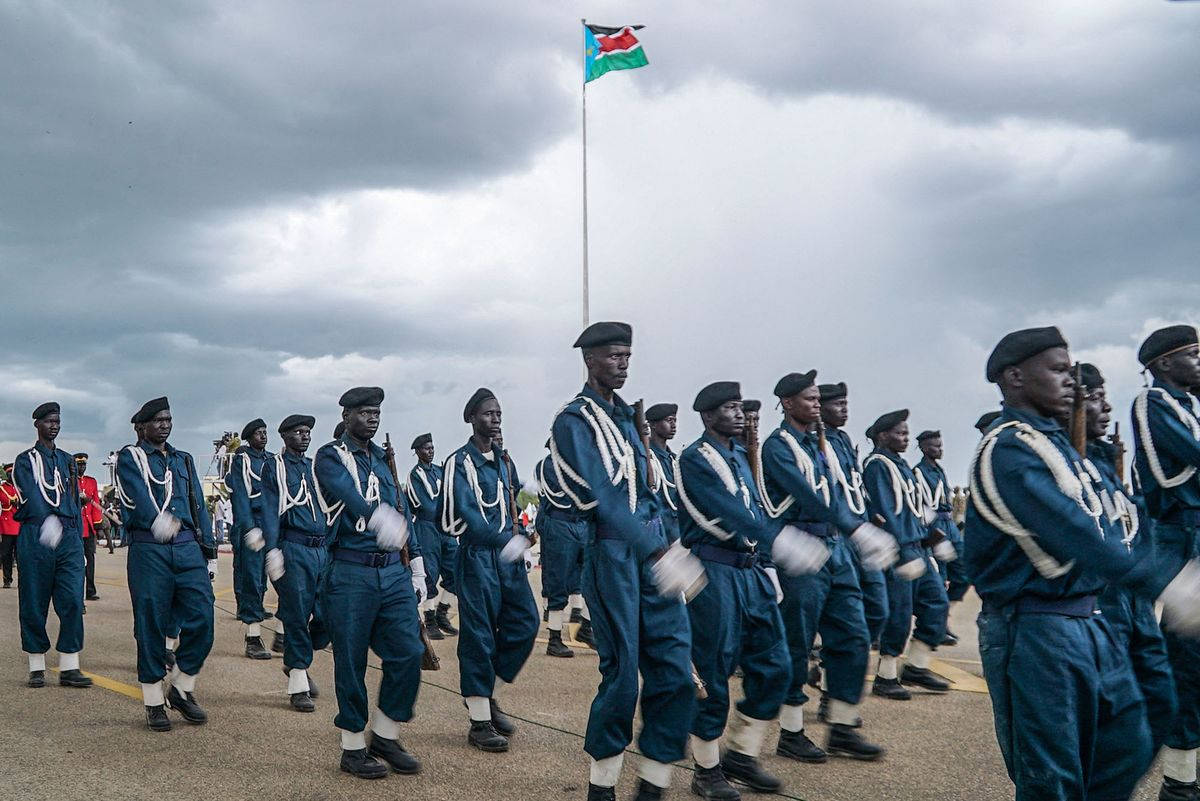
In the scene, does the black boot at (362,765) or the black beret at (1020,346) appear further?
the black boot at (362,765)

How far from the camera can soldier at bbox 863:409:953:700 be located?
8.53m

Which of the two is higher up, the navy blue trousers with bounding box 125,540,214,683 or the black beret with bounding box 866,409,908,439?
the black beret with bounding box 866,409,908,439

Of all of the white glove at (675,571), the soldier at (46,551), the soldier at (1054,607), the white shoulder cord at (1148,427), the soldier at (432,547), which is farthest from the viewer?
the soldier at (432,547)

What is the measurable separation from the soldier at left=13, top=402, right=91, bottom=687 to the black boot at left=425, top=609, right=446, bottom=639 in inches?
164

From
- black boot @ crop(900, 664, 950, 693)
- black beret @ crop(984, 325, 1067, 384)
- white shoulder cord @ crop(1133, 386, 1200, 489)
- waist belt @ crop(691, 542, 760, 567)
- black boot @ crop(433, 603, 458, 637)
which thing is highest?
black beret @ crop(984, 325, 1067, 384)

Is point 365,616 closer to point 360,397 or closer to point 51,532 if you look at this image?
point 360,397

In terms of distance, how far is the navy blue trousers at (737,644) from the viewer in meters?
5.80

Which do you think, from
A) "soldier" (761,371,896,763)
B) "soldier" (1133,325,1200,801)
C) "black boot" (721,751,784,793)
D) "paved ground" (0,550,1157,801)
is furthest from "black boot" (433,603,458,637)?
"soldier" (1133,325,1200,801)

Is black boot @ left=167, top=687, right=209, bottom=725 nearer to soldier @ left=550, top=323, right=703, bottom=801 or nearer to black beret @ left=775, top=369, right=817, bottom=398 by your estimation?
soldier @ left=550, top=323, right=703, bottom=801

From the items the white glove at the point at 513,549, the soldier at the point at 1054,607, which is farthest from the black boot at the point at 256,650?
the soldier at the point at 1054,607

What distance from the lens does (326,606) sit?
21.3ft

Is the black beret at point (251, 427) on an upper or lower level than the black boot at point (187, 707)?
upper

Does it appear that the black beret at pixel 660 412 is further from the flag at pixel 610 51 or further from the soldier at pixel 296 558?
the flag at pixel 610 51

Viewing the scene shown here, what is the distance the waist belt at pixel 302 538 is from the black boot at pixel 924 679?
5.19 m
